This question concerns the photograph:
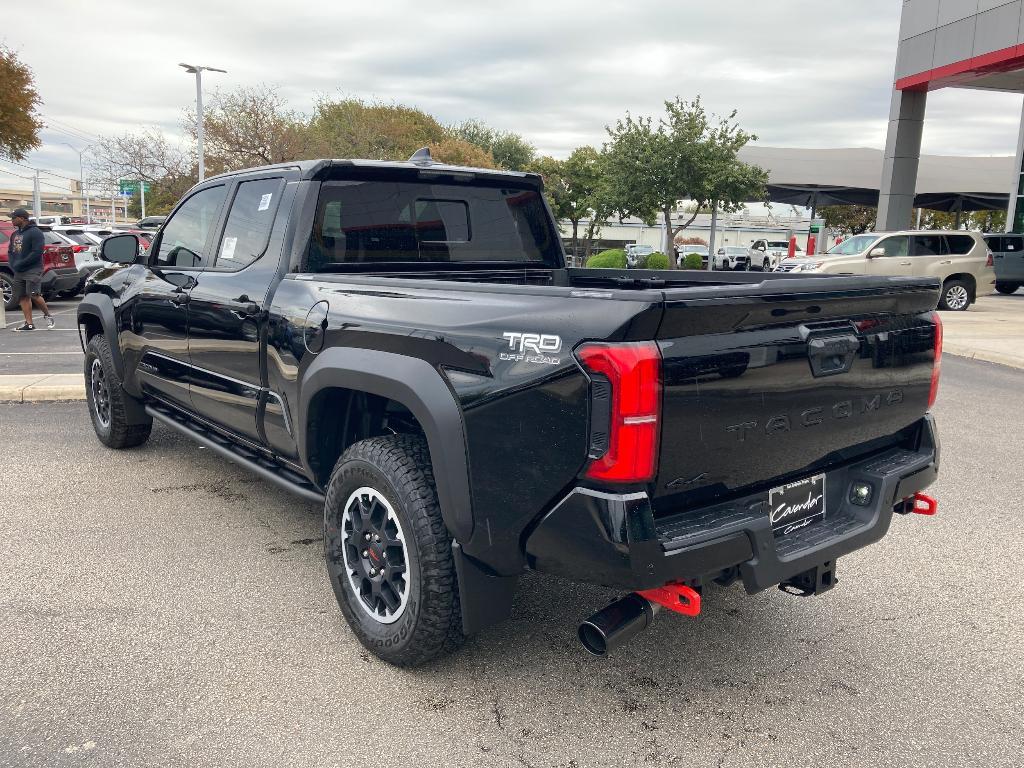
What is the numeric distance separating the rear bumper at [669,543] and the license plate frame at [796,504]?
32mm

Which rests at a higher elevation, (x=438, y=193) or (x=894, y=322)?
(x=438, y=193)

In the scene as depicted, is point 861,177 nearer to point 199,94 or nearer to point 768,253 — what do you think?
point 768,253

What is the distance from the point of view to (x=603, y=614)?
8.39 feet

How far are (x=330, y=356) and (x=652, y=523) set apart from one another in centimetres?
151

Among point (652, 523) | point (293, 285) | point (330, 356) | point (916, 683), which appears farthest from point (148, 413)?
point (916, 683)

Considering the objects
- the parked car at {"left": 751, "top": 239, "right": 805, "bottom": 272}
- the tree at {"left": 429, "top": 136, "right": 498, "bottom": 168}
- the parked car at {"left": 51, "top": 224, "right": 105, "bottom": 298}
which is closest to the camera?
the parked car at {"left": 51, "top": 224, "right": 105, "bottom": 298}

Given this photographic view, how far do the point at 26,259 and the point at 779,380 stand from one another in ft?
42.2

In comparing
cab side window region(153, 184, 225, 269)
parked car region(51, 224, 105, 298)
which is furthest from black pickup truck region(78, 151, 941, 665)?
parked car region(51, 224, 105, 298)

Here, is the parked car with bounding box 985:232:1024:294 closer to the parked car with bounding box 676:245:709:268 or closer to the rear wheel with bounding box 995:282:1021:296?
the rear wheel with bounding box 995:282:1021:296

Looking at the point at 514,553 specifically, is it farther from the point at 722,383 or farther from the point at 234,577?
the point at 234,577

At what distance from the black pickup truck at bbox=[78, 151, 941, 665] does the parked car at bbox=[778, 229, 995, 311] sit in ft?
51.6

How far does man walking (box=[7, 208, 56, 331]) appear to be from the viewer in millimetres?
12336

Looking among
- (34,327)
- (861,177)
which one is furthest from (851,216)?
(34,327)

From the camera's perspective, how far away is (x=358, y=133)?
40656 millimetres
